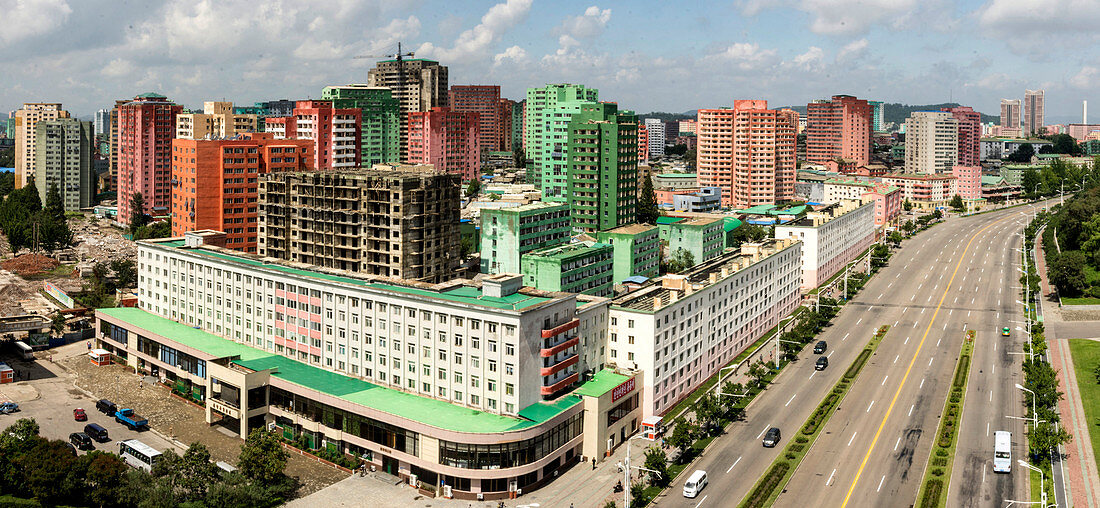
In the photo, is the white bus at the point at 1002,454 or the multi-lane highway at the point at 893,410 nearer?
the multi-lane highway at the point at 893,410

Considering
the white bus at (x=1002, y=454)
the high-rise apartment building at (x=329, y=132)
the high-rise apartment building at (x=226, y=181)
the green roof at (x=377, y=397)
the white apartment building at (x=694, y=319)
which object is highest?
the high-rise apartment building at (x=329, y=132)

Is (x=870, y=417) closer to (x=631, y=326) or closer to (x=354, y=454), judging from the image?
(x=631, y=326)

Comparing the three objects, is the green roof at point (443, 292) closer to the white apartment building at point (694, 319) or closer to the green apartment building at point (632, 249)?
the white apartment building at point (694, 319)

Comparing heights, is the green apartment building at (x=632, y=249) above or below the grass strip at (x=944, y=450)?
above

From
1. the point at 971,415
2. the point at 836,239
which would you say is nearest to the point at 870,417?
the point at 971,415

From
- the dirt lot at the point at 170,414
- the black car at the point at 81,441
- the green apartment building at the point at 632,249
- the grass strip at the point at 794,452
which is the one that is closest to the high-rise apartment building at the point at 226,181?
the dirt lot at the point at 170,414

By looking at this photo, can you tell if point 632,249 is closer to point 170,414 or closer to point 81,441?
point 170,414
